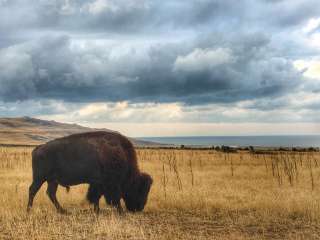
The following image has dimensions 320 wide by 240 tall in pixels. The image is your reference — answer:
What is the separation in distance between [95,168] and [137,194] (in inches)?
52.1

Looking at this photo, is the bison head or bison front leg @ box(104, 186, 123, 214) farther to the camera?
the bison head

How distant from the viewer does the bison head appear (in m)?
12.5

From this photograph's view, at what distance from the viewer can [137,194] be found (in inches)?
496

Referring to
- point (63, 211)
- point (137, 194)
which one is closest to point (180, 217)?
point (137, 194)

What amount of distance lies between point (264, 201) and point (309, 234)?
3635mm

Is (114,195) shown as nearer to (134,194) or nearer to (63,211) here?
(134,194)

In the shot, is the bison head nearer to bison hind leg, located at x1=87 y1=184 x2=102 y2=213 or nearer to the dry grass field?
the dry grass field

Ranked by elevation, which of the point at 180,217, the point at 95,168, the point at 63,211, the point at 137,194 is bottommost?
the point at 180,217

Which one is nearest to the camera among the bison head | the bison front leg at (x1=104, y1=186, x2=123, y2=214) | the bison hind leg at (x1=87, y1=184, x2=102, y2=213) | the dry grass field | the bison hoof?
the dry grass field

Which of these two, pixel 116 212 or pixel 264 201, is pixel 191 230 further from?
pixel 264 201

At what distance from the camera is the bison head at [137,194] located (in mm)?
12500

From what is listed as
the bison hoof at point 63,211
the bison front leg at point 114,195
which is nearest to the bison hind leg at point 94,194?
the bison front leg at point 114,195

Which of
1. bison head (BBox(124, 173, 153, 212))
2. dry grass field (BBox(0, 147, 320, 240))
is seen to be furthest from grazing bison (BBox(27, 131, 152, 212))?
dry grass field (BBox(0, 147, 320, 240))

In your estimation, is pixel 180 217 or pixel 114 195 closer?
pixel 180 217
